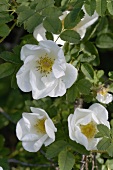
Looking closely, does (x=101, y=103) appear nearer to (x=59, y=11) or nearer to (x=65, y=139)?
(x=65, y=139)

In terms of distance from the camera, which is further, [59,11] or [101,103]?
[101,103]

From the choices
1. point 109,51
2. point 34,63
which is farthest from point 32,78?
point 109,51

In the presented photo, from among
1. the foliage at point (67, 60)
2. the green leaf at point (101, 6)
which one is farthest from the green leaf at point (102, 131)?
the green leaf at point (101, 6)

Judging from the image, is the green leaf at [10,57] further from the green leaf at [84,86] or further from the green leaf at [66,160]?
the green leaf at [66,160]

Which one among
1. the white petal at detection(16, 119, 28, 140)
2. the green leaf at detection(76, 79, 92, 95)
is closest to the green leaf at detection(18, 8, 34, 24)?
the green leaf at detection(76, 79, 92, 95)

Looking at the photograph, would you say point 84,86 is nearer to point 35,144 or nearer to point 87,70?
point 87,70

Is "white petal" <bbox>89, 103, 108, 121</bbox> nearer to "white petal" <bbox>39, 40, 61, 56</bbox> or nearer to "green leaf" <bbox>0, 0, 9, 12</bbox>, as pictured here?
"white petal" <bbox>39, 40, 61, 56</bbox>
